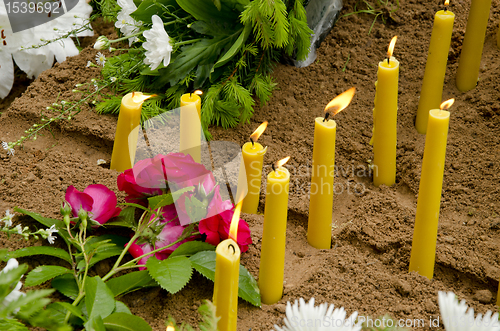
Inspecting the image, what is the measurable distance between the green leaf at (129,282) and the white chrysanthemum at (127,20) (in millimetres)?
726

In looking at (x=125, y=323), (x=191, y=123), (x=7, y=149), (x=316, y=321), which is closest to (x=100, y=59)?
(x=7, y=149)

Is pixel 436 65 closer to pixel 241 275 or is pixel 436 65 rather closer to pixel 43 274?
pixel 241 275

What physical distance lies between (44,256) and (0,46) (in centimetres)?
87

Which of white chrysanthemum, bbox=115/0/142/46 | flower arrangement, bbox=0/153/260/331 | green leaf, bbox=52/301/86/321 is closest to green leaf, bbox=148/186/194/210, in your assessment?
flower arrangement, bbox=0/153/260/331

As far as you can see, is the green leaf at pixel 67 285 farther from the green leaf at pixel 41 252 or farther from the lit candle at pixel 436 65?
the lit candle at pixel 436 65

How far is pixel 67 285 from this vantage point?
744mm

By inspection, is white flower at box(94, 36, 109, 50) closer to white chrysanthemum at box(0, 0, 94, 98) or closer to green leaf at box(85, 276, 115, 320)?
white chrysanthemum at box(0, 0, 94, 98)

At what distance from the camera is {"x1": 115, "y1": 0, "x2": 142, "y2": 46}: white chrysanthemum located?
1214 millimetres

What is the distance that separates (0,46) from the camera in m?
1.39

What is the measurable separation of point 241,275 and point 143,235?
18 cm

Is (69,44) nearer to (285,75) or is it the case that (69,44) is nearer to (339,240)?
(285,75)

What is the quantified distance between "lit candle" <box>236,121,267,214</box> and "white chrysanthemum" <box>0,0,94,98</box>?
2.61 feet

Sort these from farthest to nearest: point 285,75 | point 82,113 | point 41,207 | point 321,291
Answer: point 285,75
point 82,113
point 41,207
point 321,291

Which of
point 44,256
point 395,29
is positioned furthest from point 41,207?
point 395,29
